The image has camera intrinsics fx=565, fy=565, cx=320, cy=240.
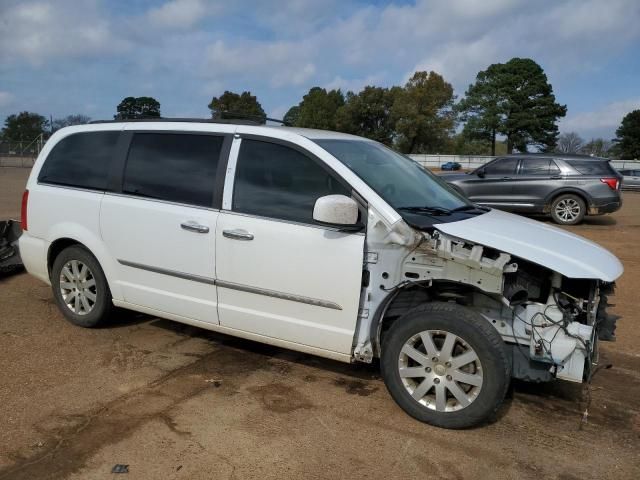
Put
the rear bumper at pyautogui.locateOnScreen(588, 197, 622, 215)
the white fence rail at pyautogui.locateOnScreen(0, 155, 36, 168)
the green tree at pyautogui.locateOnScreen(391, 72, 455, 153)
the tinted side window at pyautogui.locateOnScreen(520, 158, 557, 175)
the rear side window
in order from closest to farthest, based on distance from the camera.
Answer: the rear bumper at pyautogui.locateOnScreen(588, 197, 622, 215), the rear side window, the tinted side window at pyautogui.locateOnScreen(520, 158, 557, 175), the white fence rail at pyautogui.locateOnScreen(0, 155, 36, 168), the green tree at pyautogui.locateOnScreen(391, 72, 455, 153)

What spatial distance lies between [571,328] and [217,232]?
2432mm

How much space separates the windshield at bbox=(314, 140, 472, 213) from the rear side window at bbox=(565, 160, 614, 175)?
30.4ft

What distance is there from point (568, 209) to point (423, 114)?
51.2 metres

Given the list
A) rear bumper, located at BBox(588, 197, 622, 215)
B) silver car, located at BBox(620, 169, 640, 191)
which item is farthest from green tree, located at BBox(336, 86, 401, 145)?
rear bumper, located at BBox(588, 197, 622, 215)

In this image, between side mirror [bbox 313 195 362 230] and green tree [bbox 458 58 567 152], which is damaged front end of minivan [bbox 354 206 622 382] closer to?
side mirror [bbox 313 195 362 230]

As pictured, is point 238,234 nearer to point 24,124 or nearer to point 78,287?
point 78,287

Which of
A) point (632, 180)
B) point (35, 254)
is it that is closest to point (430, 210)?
point (35, 254)

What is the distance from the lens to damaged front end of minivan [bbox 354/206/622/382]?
338 centimetres

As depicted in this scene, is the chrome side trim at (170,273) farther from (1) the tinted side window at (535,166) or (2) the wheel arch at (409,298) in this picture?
(1) the tinted side window at (535,166)

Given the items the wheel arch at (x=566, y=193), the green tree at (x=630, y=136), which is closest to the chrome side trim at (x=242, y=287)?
the wheel arch at (x=566, y=193)

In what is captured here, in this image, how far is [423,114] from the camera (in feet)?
204

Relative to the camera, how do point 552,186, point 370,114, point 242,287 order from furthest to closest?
point 370,114
point 552,186
point 242,287

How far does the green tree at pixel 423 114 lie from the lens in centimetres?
6106

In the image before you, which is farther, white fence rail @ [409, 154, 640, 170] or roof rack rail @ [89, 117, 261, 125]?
white fence rail @ [409, 154, 640, 170]
